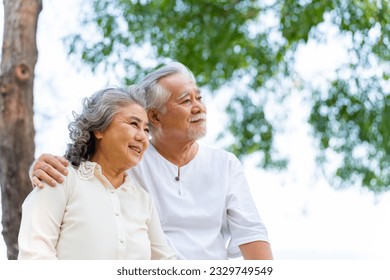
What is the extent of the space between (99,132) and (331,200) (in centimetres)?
623

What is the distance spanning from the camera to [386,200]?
7633 mm

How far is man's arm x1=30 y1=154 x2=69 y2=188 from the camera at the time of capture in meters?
1.96

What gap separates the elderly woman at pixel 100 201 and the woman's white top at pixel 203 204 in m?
0.25

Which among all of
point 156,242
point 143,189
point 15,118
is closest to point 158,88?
point 143,189

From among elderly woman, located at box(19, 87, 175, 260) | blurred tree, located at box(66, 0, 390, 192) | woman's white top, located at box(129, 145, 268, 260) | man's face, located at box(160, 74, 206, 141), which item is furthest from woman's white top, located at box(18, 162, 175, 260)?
blurred tree, located at box(66, 0, 390, 192)

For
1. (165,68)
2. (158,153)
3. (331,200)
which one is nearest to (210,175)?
(158,153)

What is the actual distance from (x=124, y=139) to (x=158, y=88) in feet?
1.60

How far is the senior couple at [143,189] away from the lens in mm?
1960

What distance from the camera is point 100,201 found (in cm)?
203

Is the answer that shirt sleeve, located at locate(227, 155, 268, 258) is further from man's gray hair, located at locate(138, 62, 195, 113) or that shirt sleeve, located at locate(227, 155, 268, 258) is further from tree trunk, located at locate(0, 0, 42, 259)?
tree trunk, located at locate(0, 0, 42, 259)

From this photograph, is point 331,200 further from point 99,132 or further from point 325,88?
point 99,132

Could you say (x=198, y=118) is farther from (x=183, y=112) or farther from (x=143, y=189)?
(x=143, y=189)

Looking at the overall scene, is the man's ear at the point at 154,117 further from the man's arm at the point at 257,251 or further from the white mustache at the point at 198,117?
the man's arm at the point at 257,251

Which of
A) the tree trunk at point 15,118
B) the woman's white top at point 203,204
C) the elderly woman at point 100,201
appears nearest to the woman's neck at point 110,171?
the elderly woman at point 100,201
